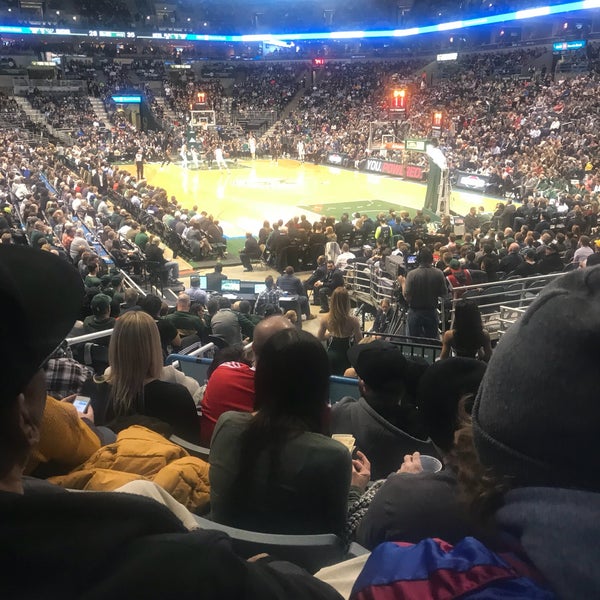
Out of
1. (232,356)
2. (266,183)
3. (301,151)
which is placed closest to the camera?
(232,356)

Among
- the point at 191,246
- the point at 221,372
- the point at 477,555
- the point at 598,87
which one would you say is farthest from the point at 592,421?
the point at 598,87

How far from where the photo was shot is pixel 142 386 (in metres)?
3.19

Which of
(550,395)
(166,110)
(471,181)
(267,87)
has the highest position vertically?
(267,87)

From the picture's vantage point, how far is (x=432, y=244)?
13352mm

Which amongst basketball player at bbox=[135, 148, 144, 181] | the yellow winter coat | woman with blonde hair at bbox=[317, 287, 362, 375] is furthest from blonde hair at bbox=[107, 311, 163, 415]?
basketball player at bbox=[135, 148, 144, 181]

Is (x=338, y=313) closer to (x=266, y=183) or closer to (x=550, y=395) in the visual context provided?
(x=550, y=395)

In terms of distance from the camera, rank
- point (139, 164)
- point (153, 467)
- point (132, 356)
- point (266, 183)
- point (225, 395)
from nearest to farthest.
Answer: point (153, 467) < point (225, 395) < point (132, 356) < point (266, 183) < point (139, 164)

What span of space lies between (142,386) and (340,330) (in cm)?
334

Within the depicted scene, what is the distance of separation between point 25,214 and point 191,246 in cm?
412

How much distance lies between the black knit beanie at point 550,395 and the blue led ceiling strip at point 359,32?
34.3 metres

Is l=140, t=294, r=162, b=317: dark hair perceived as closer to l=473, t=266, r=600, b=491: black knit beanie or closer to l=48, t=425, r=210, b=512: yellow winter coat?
l=48, t=425, r=210, b=512: yellow winter coat

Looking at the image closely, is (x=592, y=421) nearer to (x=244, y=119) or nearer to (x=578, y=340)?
(x=578, y=340)

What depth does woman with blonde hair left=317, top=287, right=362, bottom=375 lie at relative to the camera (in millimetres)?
6187

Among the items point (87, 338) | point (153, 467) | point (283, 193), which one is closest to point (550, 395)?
point (153, 467)
